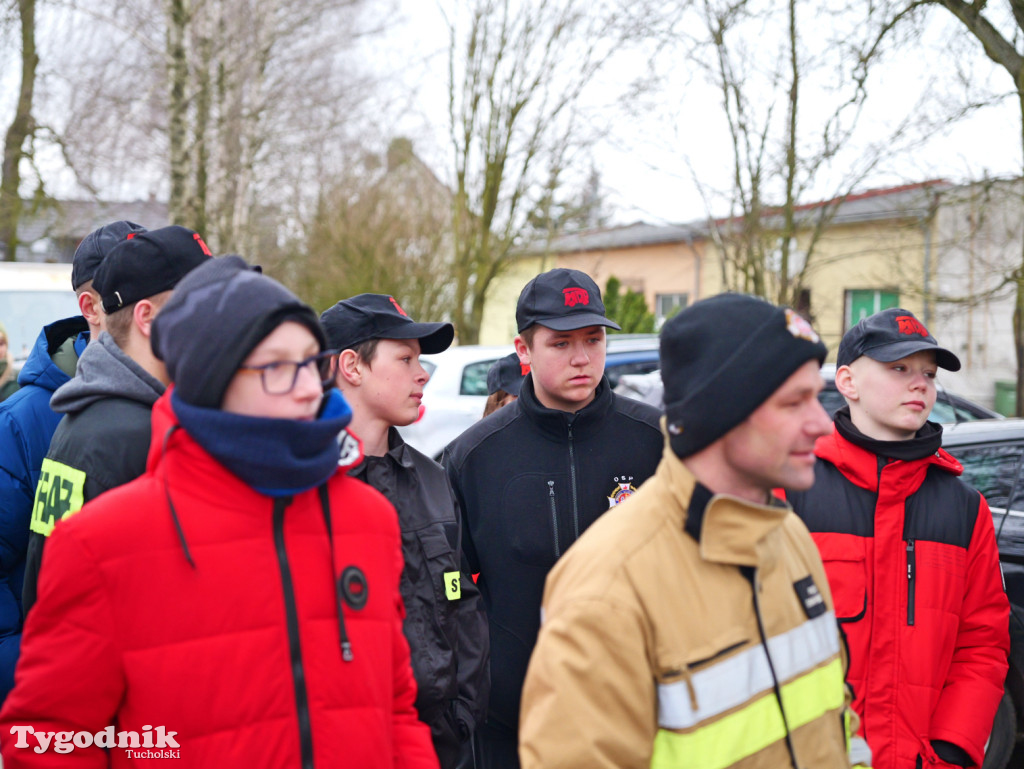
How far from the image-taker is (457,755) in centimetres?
276

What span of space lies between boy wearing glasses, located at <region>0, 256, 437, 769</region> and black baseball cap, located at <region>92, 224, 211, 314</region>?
2.21ft

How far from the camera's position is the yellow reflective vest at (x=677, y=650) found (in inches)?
61.3

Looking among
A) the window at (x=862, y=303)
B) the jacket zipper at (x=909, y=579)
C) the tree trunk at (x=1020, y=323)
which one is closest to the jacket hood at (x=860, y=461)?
the jacket zipper at (x=909, y=579)

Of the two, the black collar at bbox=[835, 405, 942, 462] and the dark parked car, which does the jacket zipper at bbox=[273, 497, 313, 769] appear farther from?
the dark parked car

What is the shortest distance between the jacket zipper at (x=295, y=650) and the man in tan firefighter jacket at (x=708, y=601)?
43cm

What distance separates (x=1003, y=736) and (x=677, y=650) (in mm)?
3268

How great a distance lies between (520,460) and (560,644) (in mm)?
1457

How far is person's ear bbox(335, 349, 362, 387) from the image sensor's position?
3.04 meters

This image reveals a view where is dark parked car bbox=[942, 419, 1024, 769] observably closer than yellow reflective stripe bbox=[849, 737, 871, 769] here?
No

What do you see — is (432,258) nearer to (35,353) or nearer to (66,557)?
(35,353)

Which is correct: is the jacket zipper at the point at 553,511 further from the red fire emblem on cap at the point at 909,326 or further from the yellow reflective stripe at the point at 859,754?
the red fire emblem on cap at the point at 909,326

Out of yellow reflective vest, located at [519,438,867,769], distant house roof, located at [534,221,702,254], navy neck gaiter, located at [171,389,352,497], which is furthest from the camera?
distant house roof, located at [534,221,702,254]

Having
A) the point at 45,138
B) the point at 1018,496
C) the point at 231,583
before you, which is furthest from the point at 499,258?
the point at 231,583

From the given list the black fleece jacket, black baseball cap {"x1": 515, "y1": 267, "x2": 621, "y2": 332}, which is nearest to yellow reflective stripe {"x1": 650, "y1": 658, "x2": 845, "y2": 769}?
the black fleece jacket
